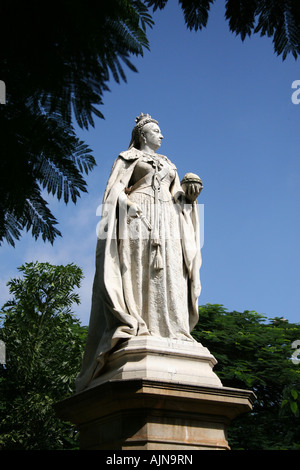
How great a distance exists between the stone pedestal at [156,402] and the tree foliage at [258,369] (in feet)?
25.5

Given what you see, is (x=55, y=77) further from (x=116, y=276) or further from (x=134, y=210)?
(x=134, y=210)

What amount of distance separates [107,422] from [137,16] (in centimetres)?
468

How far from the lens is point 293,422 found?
48.3 feet

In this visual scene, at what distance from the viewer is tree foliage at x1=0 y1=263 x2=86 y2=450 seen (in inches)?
567

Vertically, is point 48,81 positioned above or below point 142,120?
below

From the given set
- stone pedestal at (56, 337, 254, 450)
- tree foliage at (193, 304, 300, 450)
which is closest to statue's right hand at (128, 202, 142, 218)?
stone pedestal at (56, 337, 254, 450)

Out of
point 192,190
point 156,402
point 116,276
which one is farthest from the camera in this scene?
point 192,190

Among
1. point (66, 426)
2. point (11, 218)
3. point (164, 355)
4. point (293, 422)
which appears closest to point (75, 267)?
point (66, 426)

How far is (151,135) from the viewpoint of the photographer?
8.19 metres

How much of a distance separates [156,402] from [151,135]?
3.89 meters

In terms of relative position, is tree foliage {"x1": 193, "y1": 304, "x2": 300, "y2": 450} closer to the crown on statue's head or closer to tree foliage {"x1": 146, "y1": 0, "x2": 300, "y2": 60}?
the crown on statue's head

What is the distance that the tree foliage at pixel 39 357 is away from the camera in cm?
1439

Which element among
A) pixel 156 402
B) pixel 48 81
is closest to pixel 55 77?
pixel 48 81

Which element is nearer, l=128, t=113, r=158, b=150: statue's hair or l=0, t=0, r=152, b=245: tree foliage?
l=0, t=0, r=152, b=245: tree foliage
